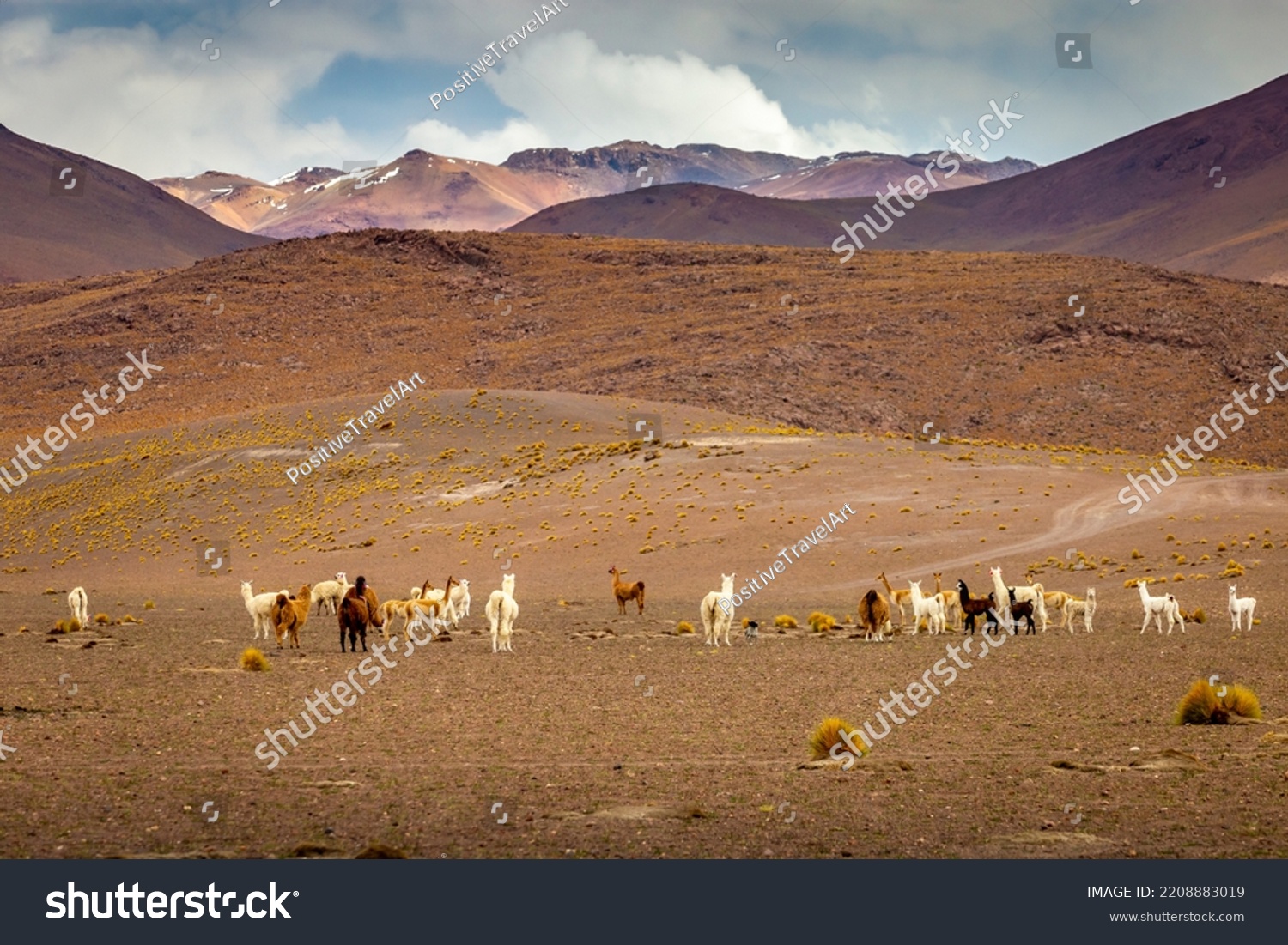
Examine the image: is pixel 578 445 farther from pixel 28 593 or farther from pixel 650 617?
pixel 650 617

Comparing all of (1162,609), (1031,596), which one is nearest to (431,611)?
(1031,596)

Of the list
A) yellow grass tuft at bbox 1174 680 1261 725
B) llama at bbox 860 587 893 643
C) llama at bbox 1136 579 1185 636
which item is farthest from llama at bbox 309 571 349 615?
yellow grass tuft at bbox 1174 680 1261 725

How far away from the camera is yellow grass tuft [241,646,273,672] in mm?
20141

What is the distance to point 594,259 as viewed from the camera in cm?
12362

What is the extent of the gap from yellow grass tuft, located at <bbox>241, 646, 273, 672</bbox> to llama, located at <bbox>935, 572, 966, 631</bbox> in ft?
40.8

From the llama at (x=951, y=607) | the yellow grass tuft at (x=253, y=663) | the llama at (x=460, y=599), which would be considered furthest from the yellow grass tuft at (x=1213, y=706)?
the llama at (x=460, y=599)

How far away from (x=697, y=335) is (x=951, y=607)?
69.2 meters

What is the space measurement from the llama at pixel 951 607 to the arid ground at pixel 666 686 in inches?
76.1

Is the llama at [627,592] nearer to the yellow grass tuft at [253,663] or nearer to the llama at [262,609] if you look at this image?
the llama at [262,609]

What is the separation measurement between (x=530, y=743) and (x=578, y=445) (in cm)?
4679

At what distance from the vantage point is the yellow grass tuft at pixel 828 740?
522 inches

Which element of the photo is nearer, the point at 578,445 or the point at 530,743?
the point at 530,743

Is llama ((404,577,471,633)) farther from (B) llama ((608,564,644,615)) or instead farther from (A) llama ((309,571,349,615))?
(B) llama ((608,564,644,615))

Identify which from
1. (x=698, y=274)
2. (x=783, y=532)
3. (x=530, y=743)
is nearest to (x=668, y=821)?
(x=530, y=743)
